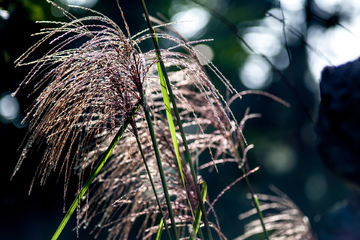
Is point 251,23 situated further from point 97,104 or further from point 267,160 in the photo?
point 97,104

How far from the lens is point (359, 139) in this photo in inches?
44.1

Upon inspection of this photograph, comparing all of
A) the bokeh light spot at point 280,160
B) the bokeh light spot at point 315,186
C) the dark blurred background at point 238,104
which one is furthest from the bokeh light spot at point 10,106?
the bokeh light spot at point 315,186

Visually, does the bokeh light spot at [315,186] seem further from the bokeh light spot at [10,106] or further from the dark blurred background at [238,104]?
the bokeh light spot at [10,106]

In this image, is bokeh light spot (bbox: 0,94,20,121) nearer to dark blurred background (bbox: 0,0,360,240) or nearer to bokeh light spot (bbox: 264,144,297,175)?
dark blurred background (bbox: 0,0,360,240)

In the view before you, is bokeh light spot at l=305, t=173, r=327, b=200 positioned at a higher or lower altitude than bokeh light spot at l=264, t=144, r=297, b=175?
lower

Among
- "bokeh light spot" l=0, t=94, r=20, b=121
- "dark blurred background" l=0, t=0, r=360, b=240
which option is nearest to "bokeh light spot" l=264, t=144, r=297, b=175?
"dark blurred background" l=0, t=0, r=360, b=240

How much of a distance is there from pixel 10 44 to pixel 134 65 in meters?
2.04

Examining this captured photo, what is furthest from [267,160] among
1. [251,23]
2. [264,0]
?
[264,0]

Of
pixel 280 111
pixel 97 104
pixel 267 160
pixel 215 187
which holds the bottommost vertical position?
pixel 97 104

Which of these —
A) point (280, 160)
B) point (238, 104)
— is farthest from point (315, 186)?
point (238, 104)

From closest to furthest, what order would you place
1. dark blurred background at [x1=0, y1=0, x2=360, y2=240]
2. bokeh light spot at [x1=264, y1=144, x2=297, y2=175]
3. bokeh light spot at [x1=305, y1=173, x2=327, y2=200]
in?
dark blurred background at [x1=0, y1=0, x2=360, y2=240], bokeh light spot at [x1=264, y1=144, x2=297, y2=175], bokeh light spot at [x1=305, y1=173, x2=327, y2=200]

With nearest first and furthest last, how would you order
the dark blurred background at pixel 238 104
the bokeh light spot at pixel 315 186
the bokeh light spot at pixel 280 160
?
the dark blurred background at pixel 238 104
the bokeh light spot at pixel 280 160
the bokeh light spot at pixel 315 186

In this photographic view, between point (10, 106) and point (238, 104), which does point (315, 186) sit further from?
point (10, 106)

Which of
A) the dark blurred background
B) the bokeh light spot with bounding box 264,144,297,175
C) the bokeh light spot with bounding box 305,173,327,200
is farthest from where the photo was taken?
the bokeh light spot with bounding box 305,173,327,200
